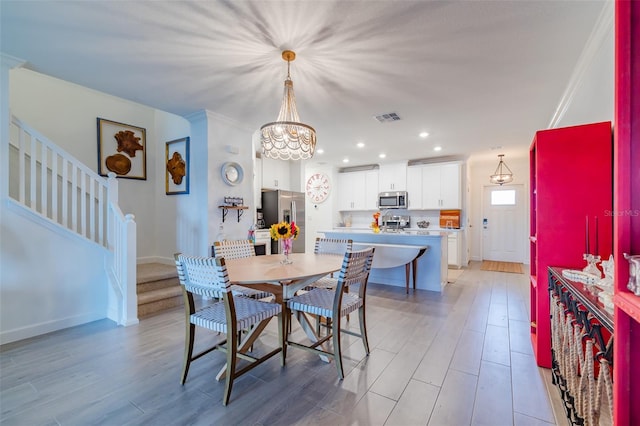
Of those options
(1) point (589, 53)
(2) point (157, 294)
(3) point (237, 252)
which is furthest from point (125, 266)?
(1) point (589, 53)

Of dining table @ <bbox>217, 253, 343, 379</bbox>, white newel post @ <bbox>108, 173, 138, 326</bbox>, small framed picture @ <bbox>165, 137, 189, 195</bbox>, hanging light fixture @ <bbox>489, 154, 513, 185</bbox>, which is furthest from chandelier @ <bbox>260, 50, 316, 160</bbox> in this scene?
hanging light fixture @ <bbox>489, 154, 513, 185</bbox>

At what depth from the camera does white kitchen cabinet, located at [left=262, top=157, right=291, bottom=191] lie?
20.6ft

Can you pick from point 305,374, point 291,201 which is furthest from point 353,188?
point 305,374

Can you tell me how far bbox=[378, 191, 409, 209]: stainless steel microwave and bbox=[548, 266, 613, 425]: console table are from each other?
486cm

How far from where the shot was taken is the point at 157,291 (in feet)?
11.4

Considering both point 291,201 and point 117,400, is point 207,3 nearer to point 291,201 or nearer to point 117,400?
point 117,400

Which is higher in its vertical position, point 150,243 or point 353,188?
point 353,188

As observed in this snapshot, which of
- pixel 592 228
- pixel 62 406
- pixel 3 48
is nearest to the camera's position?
pixel 62 406

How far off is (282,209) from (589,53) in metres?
4.76

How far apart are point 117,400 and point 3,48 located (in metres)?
2.89

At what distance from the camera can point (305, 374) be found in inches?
77.7

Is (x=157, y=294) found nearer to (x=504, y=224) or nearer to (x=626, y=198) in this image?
(x=626, y=198)

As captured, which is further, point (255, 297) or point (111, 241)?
point (111, 241)

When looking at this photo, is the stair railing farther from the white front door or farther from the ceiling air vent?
the white front door
